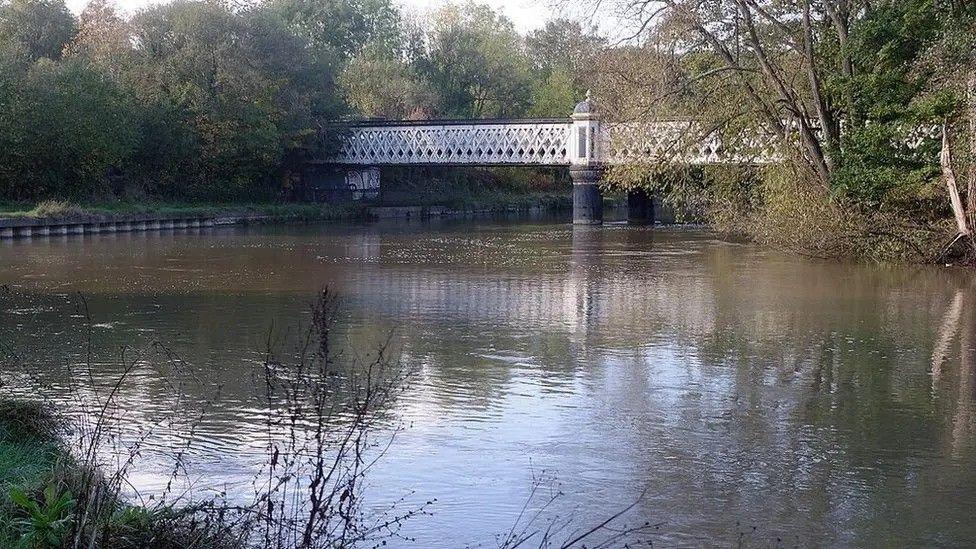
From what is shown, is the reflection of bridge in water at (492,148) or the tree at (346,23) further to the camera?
the tree at (346,23)

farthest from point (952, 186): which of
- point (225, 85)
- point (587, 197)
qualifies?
point (225, 85)

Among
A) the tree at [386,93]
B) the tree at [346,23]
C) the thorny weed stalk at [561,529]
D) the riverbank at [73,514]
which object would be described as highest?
the tree at [346,23]

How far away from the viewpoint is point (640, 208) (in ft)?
162

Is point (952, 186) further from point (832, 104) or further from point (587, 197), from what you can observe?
point (587, 197)

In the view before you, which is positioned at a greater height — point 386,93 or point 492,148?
point 386,93

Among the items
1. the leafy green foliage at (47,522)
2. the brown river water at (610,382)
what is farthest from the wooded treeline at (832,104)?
the leafy green foliage at (47,522)

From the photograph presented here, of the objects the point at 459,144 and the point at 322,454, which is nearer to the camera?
the point at 322,454

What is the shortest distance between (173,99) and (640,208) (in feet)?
59.8

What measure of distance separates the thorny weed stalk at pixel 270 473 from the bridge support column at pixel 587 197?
114 ft

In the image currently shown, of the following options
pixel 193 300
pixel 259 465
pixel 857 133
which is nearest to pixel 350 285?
pixel 193 300

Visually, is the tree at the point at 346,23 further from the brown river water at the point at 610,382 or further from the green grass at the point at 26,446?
the green grass at the point at 26,446

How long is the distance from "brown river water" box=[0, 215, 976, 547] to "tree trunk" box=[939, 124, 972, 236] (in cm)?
89

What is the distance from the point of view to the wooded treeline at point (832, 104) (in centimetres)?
2239

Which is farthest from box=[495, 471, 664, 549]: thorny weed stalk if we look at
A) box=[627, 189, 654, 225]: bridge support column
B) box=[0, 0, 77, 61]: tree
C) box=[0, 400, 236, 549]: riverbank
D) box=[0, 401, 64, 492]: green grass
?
box=[0, 0, 77, 61]: tree
